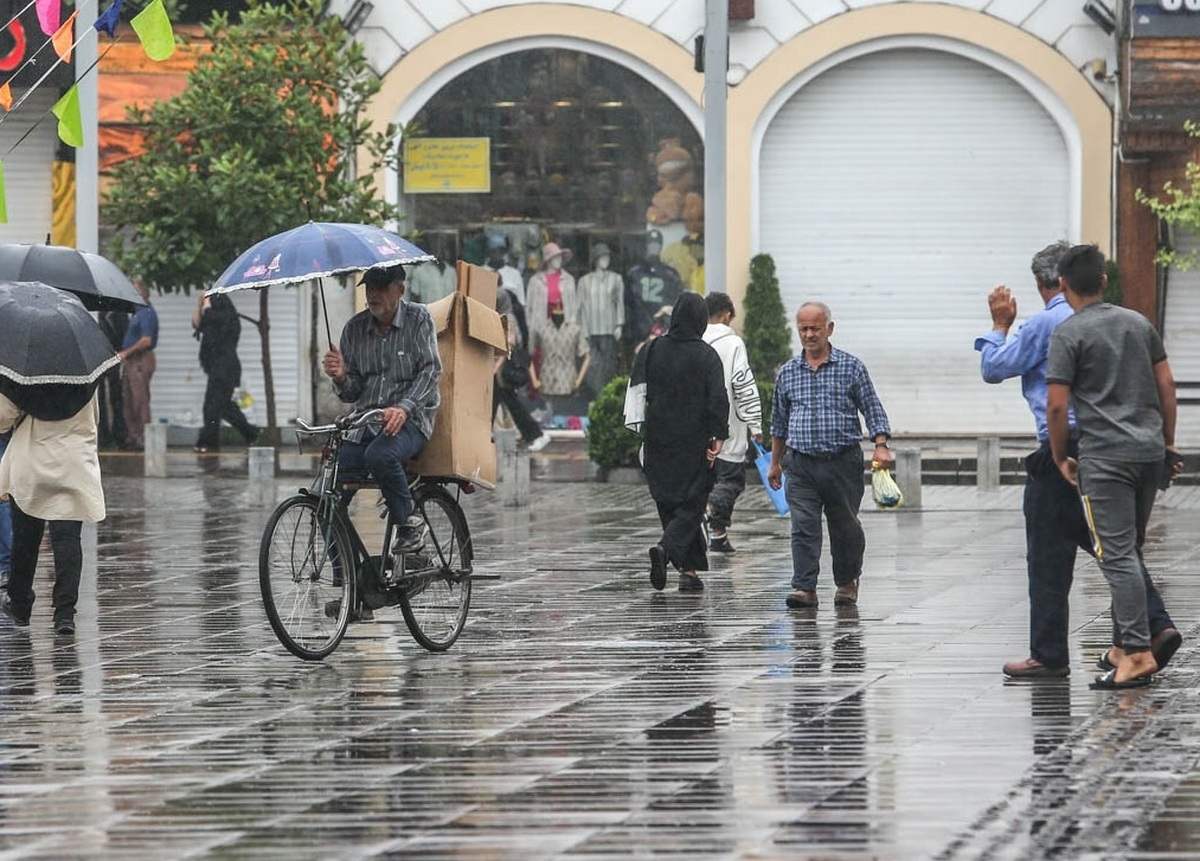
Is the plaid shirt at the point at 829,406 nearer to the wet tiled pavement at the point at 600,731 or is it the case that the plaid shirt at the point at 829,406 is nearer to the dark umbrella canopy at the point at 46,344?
the wet tiled pavement at the point at 600,731

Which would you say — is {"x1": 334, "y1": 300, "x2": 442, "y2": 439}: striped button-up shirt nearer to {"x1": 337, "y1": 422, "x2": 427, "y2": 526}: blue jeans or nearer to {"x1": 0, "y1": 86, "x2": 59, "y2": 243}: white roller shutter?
{"x1": 337, "y1": 422, "x2": 427, "y2": 526}: blue jeans

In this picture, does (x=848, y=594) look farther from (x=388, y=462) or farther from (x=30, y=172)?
(x=30, y=172)

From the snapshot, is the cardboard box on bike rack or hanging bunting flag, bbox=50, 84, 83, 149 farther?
hanging bunting flag, bbox=50, 84, 83, 149

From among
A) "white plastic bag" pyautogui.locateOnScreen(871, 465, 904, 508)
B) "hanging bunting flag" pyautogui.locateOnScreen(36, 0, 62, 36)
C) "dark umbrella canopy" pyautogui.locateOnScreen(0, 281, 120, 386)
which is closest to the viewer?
"dark umbrella canopy" pyautogui.locateOnScreen(0, 281, 120, 386)

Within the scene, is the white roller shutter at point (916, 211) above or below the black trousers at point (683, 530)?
above

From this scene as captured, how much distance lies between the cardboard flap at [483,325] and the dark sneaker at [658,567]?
2114mm

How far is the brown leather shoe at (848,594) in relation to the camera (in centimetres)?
1220

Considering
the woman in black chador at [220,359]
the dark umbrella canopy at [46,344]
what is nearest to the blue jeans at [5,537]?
the dark umbrella canopy at [46,344]

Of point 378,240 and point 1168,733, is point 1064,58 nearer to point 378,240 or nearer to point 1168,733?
point 378,240

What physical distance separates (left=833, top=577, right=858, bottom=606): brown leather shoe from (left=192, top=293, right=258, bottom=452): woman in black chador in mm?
13909

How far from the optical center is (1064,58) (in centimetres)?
2673

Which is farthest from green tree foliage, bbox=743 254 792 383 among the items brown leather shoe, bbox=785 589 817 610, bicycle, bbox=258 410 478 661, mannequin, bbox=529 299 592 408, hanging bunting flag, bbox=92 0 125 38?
bicycle, bbox=258 410 478 661

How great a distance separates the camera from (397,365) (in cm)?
1032

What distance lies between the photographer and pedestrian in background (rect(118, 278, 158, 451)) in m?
25.5
